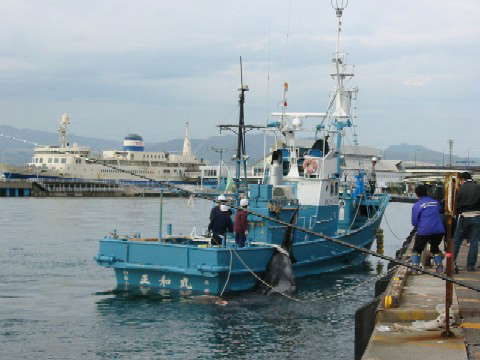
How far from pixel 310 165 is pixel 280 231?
13.6 feet

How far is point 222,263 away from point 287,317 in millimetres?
2146

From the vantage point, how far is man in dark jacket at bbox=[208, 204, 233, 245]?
17922 millimetres

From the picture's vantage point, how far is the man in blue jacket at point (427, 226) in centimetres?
1234

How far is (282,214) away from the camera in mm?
20516

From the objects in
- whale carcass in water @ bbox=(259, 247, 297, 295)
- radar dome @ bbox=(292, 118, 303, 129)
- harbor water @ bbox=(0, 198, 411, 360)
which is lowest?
harbor water @ bbox=(0, 198, 411, 360)

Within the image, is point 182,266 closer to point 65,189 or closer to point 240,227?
point 240,227

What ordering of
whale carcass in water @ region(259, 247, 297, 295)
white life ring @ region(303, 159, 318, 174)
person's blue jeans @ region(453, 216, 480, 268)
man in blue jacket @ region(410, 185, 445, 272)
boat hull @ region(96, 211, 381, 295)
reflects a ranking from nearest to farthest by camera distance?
man in blue jacket @ region(410, 185, 445, 272)
person's blue jeans @ region(453, 216, 480, 268)
boat hull @ region(96, 211, 381, 295)
whale carcass in water @ region(259, 247, 297, 295)
white life ring @ region(303, 159, 318, 174)

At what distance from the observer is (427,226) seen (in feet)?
40.6

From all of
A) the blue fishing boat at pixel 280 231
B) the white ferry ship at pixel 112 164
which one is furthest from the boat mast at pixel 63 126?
the blue fishing boat at pixel 280 231

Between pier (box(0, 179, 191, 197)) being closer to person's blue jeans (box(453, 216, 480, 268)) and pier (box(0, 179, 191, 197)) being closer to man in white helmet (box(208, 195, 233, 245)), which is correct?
man in white helmet (box(208, 195, 233, 245))

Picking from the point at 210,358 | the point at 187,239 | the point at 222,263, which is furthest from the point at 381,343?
the point at 187,239

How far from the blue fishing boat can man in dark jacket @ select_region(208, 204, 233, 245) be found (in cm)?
24

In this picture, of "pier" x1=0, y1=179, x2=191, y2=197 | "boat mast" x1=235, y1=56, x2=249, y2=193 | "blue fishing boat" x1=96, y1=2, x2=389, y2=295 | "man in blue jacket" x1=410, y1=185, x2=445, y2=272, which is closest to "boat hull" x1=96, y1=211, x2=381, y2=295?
"blue fishing boat" x1=96, y1=2, x2=389, y2=295

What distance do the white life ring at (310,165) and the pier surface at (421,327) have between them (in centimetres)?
1231
